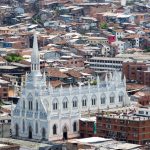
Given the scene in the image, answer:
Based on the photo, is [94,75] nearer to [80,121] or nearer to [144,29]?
[80,121]

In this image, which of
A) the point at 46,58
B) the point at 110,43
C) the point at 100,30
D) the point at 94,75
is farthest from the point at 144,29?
the point at 94,75

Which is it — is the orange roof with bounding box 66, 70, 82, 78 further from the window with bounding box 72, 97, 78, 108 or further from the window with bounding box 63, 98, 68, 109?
the window with bounding box 63, 98, 68, 109

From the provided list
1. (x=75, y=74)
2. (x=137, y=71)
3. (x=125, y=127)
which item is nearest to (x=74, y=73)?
(x=75, y=74)

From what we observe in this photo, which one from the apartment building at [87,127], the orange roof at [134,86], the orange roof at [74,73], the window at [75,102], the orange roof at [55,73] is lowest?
the orange roof at [134,86]

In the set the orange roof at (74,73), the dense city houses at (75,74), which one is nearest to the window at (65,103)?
the dense city houses at (75,74)

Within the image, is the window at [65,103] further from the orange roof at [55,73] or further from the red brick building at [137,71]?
the red brick building at [137,71]
